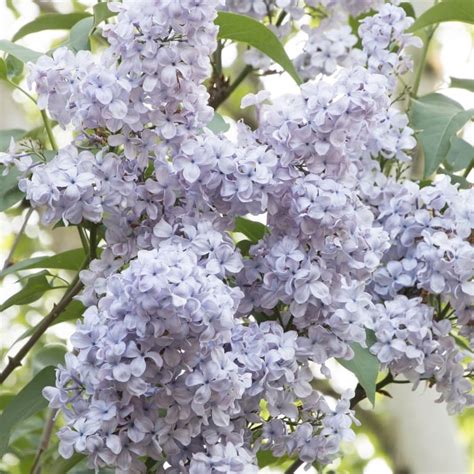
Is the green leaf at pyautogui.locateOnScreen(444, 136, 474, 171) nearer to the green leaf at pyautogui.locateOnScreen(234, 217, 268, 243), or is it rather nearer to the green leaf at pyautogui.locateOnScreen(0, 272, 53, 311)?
the green leaf at pyautogui.locateOnScreen(234, 217, 268, 243)

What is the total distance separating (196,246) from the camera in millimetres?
637

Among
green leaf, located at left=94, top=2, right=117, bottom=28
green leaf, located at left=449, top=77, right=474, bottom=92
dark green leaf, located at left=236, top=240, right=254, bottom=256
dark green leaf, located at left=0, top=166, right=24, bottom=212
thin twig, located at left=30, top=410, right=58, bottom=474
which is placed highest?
green leaf, located at left=94, top=2, right=117, bottom=28

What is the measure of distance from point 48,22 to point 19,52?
10.1 inches

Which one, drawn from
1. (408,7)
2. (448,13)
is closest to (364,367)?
(448,13)

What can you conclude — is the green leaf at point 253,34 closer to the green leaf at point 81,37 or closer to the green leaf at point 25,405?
the green leaf at point 81,37

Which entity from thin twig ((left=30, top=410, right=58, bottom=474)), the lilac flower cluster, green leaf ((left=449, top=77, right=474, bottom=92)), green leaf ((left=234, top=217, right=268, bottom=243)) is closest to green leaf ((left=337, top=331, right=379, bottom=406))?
the lilac flower cluster

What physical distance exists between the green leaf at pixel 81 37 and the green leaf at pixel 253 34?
10 cm

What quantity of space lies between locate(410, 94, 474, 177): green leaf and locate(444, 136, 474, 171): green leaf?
0.11ft

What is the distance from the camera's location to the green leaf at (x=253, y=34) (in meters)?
0.83

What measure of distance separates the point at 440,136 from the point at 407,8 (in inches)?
9.9

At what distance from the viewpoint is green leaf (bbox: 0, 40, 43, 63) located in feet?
2.56

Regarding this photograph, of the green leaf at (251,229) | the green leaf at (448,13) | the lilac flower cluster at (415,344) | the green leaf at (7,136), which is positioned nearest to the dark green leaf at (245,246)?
the green leaf at (251,229)

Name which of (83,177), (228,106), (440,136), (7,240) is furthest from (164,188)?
(7,240)

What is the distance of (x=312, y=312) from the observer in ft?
2.22
